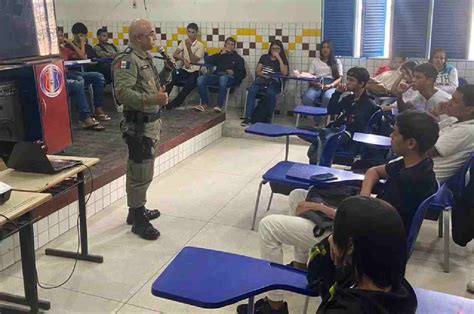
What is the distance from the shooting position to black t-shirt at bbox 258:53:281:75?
20.9ft

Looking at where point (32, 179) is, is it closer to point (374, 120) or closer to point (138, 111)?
point (138, 111)

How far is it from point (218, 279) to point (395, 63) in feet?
16.7

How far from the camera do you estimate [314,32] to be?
6.55 metres

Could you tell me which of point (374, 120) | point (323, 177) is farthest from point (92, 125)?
point (323, 177)

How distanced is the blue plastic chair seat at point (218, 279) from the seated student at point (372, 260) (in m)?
0.30

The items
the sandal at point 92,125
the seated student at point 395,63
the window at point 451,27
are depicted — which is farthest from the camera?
the seated student at point 395,63

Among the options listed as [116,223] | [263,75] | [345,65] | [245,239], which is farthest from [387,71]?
[116,223]

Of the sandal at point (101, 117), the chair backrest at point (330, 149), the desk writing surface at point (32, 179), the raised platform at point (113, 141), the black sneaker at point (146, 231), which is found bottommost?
the black sneaker at point (146, 231)

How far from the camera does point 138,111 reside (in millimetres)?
3271

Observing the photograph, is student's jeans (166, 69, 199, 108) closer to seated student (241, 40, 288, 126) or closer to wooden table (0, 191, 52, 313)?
seated student (241, 40, 288, 126)

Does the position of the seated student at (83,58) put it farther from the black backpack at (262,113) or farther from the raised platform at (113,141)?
the black backpack at (262,113)

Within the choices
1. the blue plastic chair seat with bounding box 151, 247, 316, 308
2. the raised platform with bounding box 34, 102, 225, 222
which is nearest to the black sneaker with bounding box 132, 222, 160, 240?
the raised platform with bounding box 34, 102, 225, 222

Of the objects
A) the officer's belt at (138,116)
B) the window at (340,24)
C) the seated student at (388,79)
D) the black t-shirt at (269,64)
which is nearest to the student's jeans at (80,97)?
the officer's belt at (138,116)

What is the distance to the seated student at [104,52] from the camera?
666 cm
